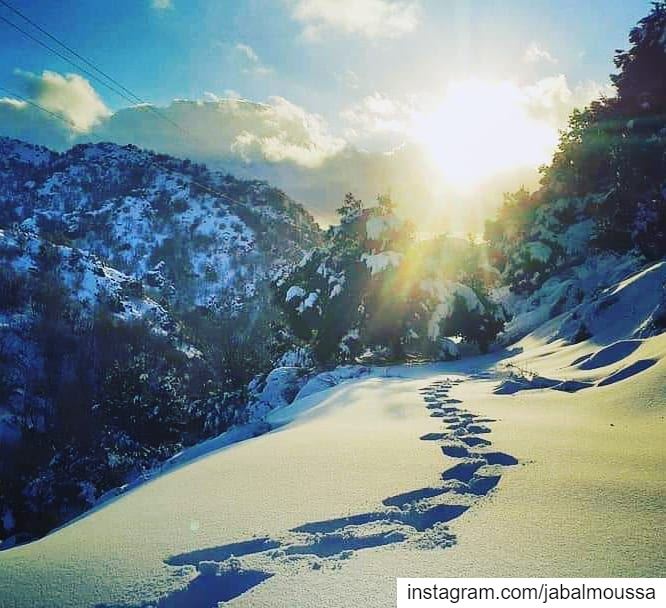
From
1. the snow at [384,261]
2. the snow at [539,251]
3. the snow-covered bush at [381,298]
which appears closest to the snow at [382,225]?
the snow-covered bush at [381,298]

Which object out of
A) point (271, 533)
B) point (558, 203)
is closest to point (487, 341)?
point (558, 203)

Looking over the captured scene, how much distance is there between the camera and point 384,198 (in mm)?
19297

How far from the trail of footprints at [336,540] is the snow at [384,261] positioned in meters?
15.4

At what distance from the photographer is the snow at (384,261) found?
725 inches

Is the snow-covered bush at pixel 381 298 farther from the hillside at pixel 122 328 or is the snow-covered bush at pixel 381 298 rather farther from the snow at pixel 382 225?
the hillside at pixel 122 328

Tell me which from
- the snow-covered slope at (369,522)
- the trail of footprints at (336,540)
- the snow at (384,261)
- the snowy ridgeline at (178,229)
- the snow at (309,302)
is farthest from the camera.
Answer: the snowy ridgeline at (178,229)

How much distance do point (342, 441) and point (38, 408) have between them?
60.2 meters

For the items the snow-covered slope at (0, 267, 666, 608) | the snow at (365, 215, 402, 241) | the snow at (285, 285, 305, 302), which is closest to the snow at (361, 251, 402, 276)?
the snow at (365, 215, 402, 241)

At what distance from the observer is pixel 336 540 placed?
7.66ft

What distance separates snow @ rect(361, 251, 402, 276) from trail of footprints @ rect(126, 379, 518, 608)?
1536 cm

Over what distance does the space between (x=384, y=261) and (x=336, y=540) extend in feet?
53.8

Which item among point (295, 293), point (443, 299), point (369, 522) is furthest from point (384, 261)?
point (369, 522)

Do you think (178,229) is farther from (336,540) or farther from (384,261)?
(336,540)

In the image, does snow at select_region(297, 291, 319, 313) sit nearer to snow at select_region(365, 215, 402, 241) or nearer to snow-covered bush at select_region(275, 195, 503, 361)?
snow-covered bush at select_region(275, 195, 503, 361)
